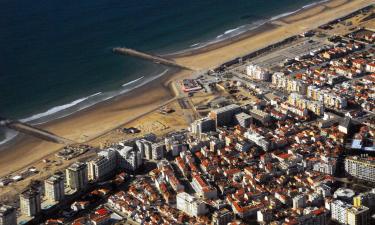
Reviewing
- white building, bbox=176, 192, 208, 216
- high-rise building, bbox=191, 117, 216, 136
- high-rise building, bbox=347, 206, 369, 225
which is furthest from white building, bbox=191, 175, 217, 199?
high-rise building, bbox=347, 206, 369, 225

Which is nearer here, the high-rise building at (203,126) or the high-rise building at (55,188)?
the high-rise building at (55,188)

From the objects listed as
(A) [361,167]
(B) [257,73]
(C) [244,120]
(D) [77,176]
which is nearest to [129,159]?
(D) [77,176]

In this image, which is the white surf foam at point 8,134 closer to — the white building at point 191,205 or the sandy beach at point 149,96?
the sandy beach at point 149,96

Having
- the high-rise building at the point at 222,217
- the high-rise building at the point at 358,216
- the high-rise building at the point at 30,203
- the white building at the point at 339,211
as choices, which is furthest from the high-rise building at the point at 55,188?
the high-rise building at the point at 358,216

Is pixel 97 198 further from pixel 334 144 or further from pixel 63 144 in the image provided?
pixel 334 144

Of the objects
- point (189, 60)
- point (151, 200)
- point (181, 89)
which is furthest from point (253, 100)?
point (151, 200)

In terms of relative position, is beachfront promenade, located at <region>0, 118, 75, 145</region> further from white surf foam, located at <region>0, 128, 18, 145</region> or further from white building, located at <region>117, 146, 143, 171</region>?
white building, located at <region>117, 146, 143, 171</region>

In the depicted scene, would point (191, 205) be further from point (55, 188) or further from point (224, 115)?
point (224, 115)
